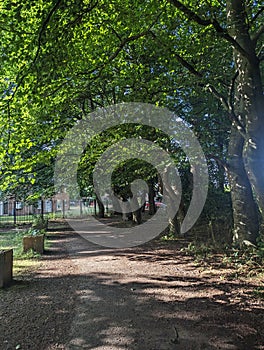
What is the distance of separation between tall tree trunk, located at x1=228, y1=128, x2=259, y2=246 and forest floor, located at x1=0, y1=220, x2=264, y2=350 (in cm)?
94

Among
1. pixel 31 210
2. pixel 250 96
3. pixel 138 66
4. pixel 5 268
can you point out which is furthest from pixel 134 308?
pixel 31 210

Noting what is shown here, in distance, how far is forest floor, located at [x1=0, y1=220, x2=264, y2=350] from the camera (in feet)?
9.91

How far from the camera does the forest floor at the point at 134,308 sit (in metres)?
3.02

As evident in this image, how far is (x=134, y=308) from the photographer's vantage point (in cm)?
391

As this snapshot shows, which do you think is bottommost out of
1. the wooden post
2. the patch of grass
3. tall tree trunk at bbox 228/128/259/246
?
the patch of grass

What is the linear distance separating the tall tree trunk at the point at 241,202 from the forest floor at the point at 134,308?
0.94 meters

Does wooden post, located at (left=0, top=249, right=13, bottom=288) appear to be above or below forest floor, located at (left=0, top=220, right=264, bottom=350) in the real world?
above

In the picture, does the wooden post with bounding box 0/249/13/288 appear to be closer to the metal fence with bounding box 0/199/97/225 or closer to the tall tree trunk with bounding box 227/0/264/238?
the tall tree trunk with bounding box 227/0/264/238

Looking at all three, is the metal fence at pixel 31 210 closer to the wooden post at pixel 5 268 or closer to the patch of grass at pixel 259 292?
the wooden post at pixel 5 268

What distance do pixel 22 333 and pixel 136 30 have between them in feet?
19.0

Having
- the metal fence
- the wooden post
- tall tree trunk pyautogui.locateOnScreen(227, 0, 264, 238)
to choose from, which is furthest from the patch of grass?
the metal fence

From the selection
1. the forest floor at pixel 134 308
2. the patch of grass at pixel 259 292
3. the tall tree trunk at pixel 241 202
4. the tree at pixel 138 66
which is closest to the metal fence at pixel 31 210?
the tree at pixel 138 66

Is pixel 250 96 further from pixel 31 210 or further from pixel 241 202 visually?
pixel 31 210

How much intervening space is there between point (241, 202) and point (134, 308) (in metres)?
4.09
